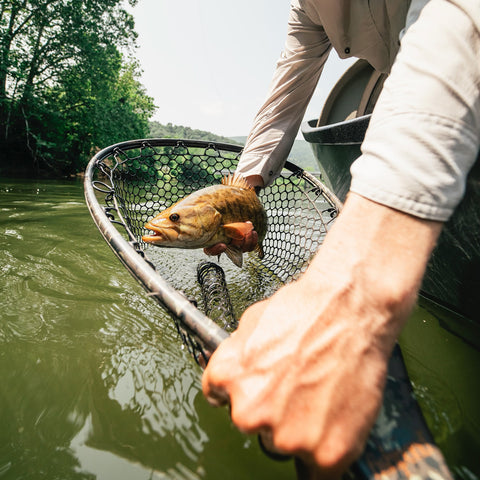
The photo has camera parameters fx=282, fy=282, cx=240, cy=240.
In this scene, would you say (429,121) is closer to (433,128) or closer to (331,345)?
(433,128)

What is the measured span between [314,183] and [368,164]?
4.59 feet

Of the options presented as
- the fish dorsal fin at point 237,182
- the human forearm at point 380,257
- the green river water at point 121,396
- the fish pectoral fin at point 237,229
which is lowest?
the green river water at point 121,396

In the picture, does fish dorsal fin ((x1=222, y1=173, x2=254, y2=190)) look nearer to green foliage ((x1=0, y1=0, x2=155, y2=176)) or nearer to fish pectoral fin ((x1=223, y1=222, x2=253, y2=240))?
fish pectoral fin ((x1=223, y1=222, x2=253, y2=240))

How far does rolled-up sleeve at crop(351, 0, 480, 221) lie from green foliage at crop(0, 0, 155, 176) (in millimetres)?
15001

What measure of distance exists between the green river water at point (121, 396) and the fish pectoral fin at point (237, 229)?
58 cm

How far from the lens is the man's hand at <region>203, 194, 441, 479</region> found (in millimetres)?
387

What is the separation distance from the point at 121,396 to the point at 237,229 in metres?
0.90

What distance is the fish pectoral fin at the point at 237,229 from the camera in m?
1.52

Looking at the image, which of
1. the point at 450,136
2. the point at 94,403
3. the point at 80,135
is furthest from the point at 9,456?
the point at 80,135

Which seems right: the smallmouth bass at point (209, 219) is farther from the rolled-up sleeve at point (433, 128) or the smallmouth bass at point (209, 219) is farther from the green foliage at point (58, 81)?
the green foliage at point (58, 81)

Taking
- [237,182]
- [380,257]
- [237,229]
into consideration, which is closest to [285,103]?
[237,182]

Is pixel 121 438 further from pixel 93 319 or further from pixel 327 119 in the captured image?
pixel 327 119

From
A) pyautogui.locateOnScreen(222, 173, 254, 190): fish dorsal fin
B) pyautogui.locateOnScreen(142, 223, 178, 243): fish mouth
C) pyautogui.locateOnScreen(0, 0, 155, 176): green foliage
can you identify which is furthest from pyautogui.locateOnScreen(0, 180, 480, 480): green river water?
pyautogui.locateOnScreen(0, 0, 155, 176): green foliage

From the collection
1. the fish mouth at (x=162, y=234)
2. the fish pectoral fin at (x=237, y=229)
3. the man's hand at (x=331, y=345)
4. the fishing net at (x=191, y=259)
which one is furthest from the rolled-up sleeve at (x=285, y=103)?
the man's hand at (x=331, y=345)
